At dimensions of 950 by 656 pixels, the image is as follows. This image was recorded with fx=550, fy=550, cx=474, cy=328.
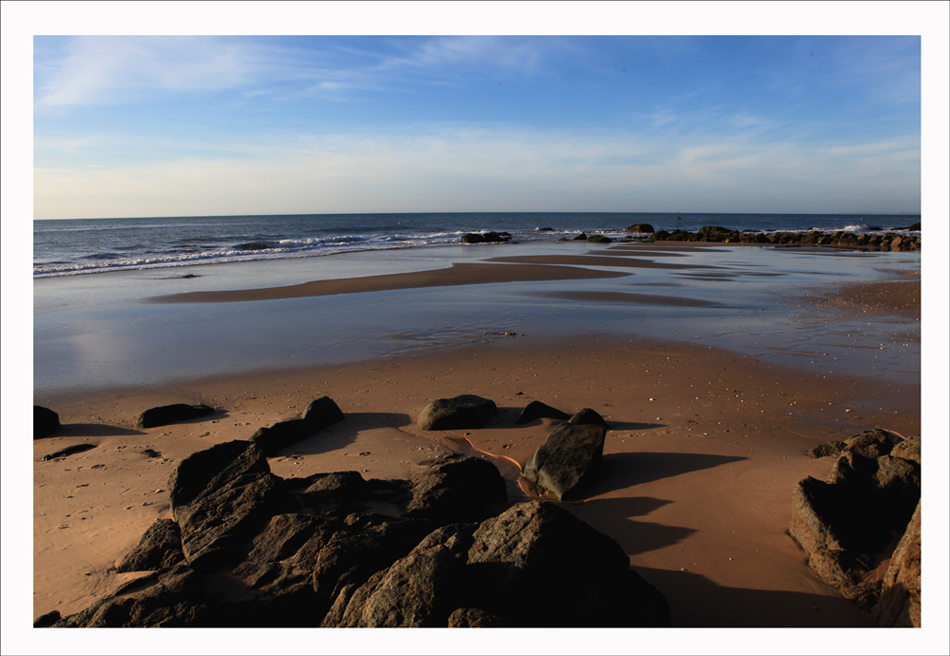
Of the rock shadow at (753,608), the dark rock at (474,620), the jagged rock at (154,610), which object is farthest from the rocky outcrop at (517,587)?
the jagged rock at (154,610)

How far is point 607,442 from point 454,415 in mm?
1537

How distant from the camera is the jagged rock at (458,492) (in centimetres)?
379

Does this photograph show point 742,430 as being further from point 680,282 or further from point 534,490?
point 680,282

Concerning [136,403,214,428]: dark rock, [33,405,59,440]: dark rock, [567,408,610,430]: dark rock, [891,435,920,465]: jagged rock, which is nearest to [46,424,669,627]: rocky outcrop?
[567,408,610,430]: dark rock

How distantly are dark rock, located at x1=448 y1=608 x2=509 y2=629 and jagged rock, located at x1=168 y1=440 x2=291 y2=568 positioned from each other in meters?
1.61

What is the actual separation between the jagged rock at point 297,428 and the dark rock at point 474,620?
3.07 metres

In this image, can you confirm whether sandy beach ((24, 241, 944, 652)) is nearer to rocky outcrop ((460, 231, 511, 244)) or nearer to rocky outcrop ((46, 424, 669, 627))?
rocky outcrop ((46, 424, 669, 627))

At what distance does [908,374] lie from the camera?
23.1ft

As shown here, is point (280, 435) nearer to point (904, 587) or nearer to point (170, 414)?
point (170, 414)

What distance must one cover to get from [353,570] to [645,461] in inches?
111

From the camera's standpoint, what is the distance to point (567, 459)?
446 centimetres

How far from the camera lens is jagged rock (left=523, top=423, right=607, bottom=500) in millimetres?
4312

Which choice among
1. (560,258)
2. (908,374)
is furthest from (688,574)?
(560,258)

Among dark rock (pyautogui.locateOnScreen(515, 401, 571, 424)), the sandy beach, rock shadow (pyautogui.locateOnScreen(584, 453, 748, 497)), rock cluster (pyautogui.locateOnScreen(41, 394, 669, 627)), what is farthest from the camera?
dark rock (pyautogui.locateOnScreen(515, 401, 571, 424))
